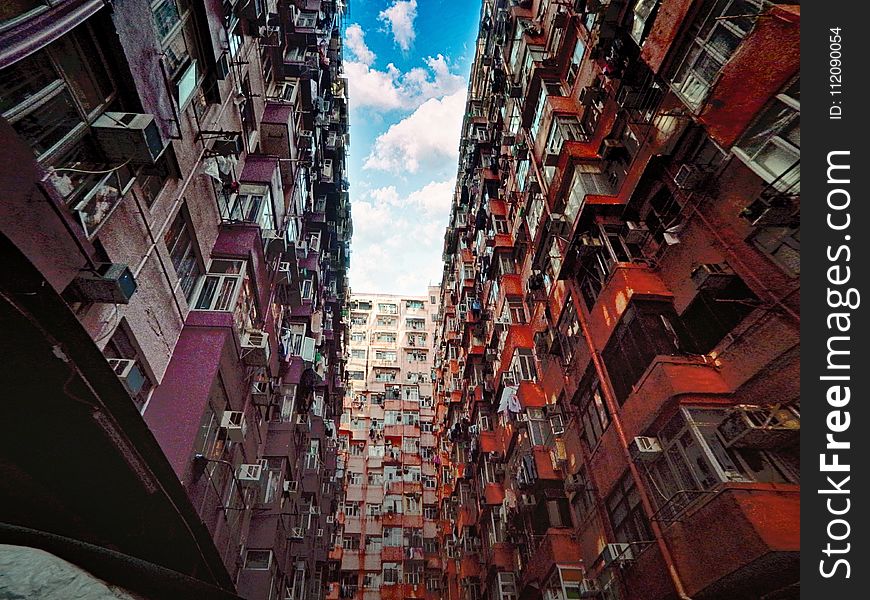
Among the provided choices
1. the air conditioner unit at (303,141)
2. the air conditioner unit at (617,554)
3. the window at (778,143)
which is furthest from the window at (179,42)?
the air conditioner unit at (617,554)

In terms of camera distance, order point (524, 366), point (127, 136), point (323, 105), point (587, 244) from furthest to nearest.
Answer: point (323, 105), point (524, 366), point (587, 244), point (127, 136)

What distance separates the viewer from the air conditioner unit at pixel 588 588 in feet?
39.4

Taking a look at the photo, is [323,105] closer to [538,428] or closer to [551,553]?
[538,428]

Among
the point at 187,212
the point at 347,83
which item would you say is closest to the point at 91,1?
the point at 187,212

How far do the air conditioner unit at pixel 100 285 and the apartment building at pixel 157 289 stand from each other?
0.03 meters

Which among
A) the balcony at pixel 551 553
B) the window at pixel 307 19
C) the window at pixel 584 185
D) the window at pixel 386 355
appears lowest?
the balcony at pixel 551 553

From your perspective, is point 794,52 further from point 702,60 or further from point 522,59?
point 522,59

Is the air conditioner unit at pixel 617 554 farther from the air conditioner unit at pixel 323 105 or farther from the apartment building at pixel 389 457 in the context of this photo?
the apartment building at pixel 389 457

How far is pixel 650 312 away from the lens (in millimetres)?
11242

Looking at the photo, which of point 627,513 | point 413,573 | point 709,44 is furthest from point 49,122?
point 413,573

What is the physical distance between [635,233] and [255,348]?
1262cm

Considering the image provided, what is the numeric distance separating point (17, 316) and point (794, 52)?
12232 mm

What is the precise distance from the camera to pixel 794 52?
768 cm

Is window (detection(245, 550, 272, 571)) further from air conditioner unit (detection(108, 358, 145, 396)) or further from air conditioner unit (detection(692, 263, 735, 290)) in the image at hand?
air conditioner unit (detection(692, 263, 735, 290))
